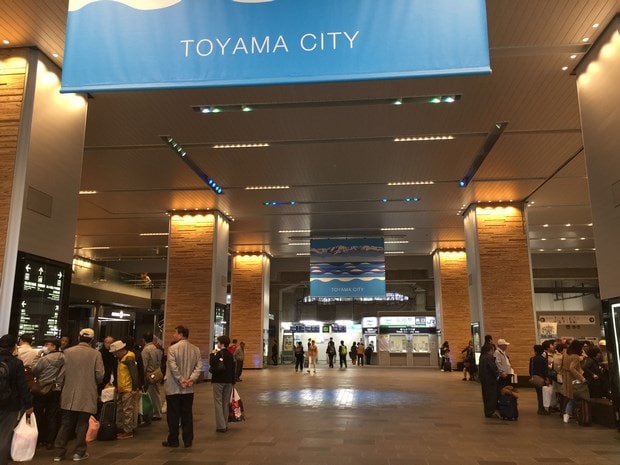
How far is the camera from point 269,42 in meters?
3.68

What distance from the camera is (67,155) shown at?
801 cm

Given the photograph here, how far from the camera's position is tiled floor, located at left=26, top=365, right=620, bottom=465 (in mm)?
5824

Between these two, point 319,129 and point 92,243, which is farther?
point 92,243

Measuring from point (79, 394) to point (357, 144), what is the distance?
7.57 metres

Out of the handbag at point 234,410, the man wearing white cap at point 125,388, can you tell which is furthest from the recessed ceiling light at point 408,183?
the man wearing white cap at point 125,388

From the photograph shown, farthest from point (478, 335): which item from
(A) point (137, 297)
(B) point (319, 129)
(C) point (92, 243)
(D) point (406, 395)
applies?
(A) point (137, 297)

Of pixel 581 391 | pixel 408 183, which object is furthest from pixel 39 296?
pixel 408 183

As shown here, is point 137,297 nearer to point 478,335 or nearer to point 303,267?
point 303,267

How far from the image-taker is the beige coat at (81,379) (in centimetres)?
578

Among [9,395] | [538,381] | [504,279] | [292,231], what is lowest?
[538,381]

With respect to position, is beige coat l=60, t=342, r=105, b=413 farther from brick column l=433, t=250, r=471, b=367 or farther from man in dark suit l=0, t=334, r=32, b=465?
brick column l=433, t=250, r=471, b=367

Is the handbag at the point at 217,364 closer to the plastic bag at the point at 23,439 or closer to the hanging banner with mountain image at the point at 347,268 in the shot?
the plastic bag at the point at 23,439

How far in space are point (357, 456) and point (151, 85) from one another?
15.0ft

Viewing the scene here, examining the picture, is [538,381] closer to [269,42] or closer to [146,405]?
[146,405]
